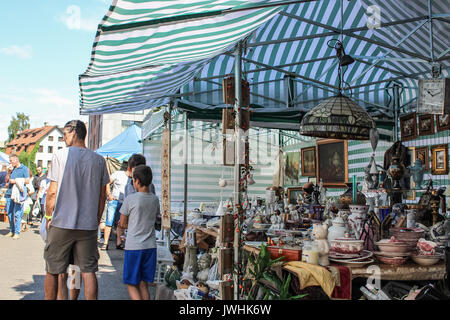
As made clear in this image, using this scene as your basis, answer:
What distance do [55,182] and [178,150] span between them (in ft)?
19.8

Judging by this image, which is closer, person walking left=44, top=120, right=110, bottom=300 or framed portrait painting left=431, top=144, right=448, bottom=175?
person walking left=44, top=120, right=110, bottom=300

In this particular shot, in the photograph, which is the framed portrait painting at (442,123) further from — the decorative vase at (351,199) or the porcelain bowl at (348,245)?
the porcelain bowl at (348,245)

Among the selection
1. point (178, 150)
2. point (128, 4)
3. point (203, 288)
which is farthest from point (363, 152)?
point (128, 4)

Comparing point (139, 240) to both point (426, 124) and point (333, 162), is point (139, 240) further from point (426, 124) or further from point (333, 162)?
point (333, 162)

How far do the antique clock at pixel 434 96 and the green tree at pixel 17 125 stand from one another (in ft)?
241

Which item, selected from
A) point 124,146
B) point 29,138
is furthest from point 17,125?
point 124,146

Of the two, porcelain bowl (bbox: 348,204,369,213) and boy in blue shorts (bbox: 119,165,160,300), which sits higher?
porcelain bowl (bbox: 348,204,369,213)

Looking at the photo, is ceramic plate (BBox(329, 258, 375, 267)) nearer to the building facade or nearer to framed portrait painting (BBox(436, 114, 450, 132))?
framed portrait painting (BBox(436, 114, 450, 132))

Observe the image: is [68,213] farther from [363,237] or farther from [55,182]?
[363,237]

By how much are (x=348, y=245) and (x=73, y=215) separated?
7.70 feet

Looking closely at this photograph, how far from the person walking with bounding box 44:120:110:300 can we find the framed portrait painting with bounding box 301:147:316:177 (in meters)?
8.96

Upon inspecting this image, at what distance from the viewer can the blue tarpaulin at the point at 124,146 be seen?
49.9 feet

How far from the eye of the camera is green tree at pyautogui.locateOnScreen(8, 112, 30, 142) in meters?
69.5


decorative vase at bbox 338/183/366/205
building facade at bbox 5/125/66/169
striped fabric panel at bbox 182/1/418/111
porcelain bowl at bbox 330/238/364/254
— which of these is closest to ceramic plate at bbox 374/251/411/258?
porcelain bowl at bbox 330/238/364/254
